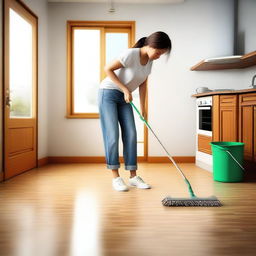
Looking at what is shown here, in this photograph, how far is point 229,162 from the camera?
284 centimetres

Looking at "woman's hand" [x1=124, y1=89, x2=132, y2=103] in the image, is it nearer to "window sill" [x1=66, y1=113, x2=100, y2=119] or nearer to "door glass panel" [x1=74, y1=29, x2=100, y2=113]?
"window sill" [x1=66, y1=113, x2=100, y2=119]

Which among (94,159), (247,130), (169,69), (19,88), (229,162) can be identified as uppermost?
(169,69)

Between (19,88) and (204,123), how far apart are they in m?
2.21

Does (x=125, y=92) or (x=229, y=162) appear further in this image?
(x=229, y=162)

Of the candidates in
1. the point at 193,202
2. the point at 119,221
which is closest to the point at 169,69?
the point at 193,202

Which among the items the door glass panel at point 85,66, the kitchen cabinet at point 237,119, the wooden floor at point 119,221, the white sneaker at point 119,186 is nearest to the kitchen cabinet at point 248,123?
the kitchen cabinet at point 237,119

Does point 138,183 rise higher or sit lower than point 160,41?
lower

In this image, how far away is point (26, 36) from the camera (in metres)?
3.60

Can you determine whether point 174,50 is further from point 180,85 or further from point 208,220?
point 208,220

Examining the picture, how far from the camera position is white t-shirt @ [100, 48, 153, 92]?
233 cm

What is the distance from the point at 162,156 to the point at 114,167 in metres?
1.94

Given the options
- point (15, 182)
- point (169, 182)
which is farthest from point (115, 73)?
point (15, 182)

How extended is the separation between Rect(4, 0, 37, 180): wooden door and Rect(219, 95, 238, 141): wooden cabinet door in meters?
2.19

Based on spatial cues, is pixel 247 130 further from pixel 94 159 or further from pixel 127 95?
pixel 94 159
